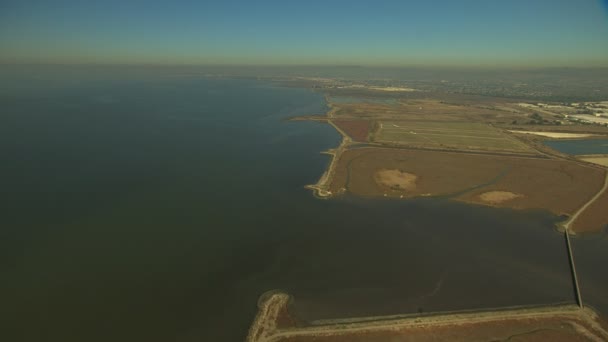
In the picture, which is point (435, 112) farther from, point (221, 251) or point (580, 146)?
point (221, 251)

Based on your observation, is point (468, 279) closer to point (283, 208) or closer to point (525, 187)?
point (283, 208)

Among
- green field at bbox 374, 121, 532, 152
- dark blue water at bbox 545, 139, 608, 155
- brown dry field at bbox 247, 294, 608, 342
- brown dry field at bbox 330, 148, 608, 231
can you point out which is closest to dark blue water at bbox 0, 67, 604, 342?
brown dry field at bbox 247, 294, 608, 342

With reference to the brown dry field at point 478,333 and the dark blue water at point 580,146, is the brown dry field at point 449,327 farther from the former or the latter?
the dark blue water at point 580,146

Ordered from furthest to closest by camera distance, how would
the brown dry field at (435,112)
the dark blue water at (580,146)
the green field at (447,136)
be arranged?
the brown dry field at (435,112)
the green field at (447,136)
the dark blue water at (580,146)

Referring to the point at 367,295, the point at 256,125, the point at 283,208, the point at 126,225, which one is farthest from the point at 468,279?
the point at 256,125

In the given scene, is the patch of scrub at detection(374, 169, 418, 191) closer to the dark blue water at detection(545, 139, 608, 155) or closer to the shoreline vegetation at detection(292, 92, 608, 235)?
the shoreline vegetation at detection(292, 92, 608, 235)

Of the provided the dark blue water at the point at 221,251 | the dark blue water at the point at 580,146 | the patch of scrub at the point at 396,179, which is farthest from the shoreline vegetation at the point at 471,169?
the dark blue water at the point at 221,251

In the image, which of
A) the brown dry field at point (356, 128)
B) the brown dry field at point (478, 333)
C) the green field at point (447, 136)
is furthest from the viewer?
the brown dry field at point (356, 128)
